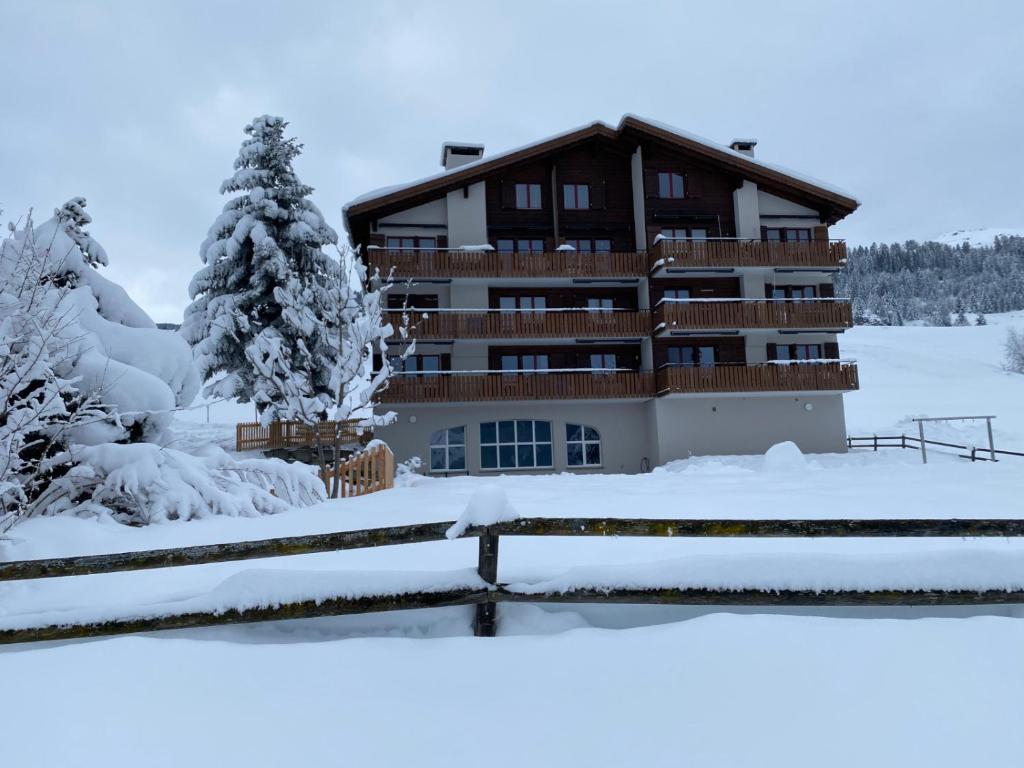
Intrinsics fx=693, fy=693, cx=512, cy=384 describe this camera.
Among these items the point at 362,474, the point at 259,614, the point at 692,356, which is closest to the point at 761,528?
the point at 259,614

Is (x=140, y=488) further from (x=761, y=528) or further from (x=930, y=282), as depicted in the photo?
(x=930, y=282)

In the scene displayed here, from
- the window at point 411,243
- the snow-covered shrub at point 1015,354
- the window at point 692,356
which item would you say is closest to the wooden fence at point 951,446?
the window at point 692,356

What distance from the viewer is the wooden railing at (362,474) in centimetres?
1547

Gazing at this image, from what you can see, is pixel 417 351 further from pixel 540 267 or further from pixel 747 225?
pixel 747 225

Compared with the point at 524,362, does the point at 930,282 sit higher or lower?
Result: higher

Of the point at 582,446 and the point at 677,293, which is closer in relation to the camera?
the point at 582,446

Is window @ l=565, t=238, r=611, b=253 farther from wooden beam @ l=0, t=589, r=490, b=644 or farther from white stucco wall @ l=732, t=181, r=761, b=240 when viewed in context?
wooden beam @ l=0, t=589, r=490, b=644

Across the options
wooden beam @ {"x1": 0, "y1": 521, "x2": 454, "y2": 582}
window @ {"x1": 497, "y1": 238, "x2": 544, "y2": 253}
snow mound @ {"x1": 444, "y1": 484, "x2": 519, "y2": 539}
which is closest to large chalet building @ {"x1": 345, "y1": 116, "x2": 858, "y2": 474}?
window @ {"x1": 497, "y1": 238, "x2": 544, "y2": 253}

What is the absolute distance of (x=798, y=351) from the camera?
2961 cm

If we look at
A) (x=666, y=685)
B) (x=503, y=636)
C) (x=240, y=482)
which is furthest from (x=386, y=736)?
(x=240, y=482)

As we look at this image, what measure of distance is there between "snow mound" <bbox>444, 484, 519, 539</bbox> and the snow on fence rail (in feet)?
0.22

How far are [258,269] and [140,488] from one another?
808 inches

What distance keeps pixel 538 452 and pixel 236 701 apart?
24.8 m

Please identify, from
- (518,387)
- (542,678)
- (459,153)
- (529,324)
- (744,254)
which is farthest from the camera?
(459,153)
